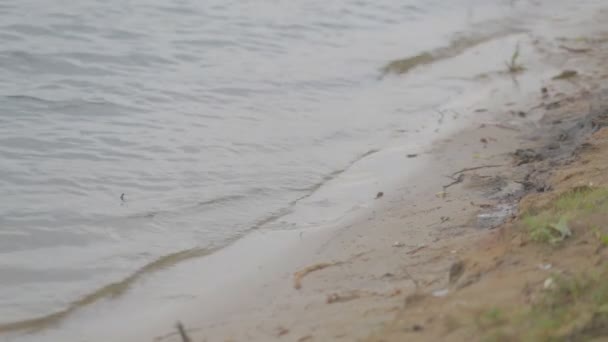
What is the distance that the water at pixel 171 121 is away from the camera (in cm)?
489

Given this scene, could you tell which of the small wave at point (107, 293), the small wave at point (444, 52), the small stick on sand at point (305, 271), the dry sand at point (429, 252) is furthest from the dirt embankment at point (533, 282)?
the small wave at point (444, 52)

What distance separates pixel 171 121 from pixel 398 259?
3606 millimetres

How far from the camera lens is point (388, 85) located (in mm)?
9023

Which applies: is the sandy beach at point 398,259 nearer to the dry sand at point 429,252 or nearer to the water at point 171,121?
the dry sand at point 429,252

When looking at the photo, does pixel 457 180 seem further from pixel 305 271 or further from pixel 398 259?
pixel 305 271

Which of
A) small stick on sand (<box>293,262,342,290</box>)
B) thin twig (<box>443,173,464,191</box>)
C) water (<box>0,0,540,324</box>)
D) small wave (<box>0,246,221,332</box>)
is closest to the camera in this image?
small wave (<box>0,246,221,332</box>)

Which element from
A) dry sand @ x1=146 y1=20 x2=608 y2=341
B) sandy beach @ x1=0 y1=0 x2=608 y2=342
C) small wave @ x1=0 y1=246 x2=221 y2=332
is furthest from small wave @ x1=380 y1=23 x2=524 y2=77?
small wave @ x1=0 y1=246 x2=221 y2=332

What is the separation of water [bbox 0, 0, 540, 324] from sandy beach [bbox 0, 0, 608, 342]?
0.28 metres

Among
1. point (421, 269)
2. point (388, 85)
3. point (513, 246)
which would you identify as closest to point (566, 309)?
point (513, 246)

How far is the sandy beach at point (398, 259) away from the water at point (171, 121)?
28 cm

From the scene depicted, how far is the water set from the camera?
489 cm

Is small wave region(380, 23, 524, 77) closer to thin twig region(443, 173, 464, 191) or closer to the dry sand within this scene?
the dry sand

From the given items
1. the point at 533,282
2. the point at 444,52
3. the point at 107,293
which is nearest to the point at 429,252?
the point at 533,282

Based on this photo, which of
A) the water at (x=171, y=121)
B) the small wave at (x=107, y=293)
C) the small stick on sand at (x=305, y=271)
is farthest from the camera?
the water at (x=171, y=121)
